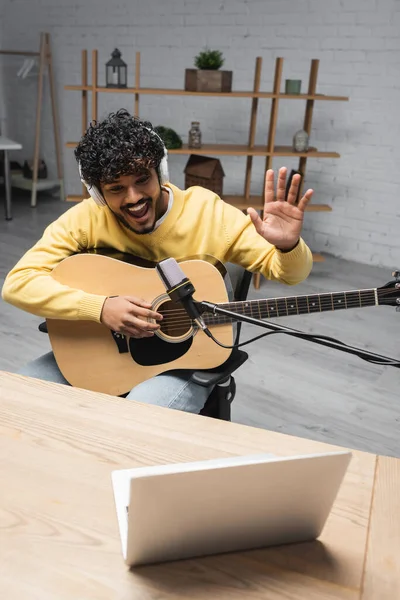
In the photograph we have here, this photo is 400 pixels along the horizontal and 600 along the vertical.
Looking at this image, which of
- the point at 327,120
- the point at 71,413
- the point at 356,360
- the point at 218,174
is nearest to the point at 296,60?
the point at 327,120

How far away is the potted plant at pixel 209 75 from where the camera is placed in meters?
3.72

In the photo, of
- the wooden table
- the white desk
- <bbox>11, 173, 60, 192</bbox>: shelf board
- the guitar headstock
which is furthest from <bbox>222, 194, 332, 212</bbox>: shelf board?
the wooden table

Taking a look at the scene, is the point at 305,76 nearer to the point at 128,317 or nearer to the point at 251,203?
the point at 251,203

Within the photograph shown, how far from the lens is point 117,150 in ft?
4.99

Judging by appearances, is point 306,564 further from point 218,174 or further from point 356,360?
point 218,174

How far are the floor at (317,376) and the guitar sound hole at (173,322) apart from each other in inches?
35.7

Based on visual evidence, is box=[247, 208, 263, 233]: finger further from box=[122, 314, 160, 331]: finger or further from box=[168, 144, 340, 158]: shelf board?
box=[168, 144, 340, 158]: shelf board

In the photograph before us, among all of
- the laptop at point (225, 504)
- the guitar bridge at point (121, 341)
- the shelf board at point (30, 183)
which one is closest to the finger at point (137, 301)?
the guitar bridge at point (121, 341)

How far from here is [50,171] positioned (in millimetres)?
6133

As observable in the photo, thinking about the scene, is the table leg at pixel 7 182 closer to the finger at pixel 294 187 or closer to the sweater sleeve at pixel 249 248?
the sweater sleeve at pixel 249 248

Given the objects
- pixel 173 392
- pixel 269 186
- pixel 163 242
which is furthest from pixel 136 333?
pixel 269 186

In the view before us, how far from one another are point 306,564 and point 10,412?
2.00 feet

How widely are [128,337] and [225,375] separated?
283 millimetres

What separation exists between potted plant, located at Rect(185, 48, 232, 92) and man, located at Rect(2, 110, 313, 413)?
2.20 m
